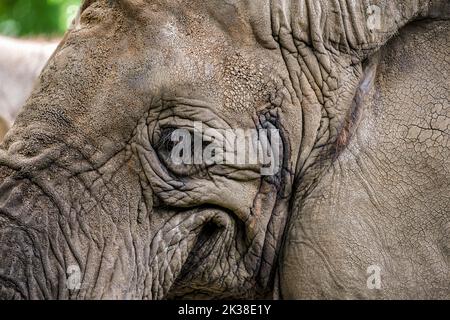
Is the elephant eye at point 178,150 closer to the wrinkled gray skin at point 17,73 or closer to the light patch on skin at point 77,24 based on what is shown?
the light patch on skin at point 77,24

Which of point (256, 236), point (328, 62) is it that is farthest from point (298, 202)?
point (328, 62)

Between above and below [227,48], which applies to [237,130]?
below

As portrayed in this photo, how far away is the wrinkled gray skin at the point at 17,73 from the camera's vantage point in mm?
5969

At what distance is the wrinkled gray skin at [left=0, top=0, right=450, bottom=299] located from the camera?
2.73m

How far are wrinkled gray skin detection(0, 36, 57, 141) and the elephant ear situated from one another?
3247 millimetres

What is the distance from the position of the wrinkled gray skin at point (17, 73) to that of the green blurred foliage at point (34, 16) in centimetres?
96

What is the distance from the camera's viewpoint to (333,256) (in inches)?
112

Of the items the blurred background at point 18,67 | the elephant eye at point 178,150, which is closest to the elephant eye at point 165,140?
the elephant eye at point 178,150

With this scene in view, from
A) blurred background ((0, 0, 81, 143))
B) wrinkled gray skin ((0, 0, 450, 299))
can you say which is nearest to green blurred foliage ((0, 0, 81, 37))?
blurred background ((0, 0, 81, 143))

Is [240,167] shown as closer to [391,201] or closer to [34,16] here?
[391,201]

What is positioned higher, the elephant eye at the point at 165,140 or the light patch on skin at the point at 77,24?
the light patch on skin at the point at 77,24

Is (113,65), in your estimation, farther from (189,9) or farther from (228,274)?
(228,274)

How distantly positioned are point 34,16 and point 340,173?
555 cm

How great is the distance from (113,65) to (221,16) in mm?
304
